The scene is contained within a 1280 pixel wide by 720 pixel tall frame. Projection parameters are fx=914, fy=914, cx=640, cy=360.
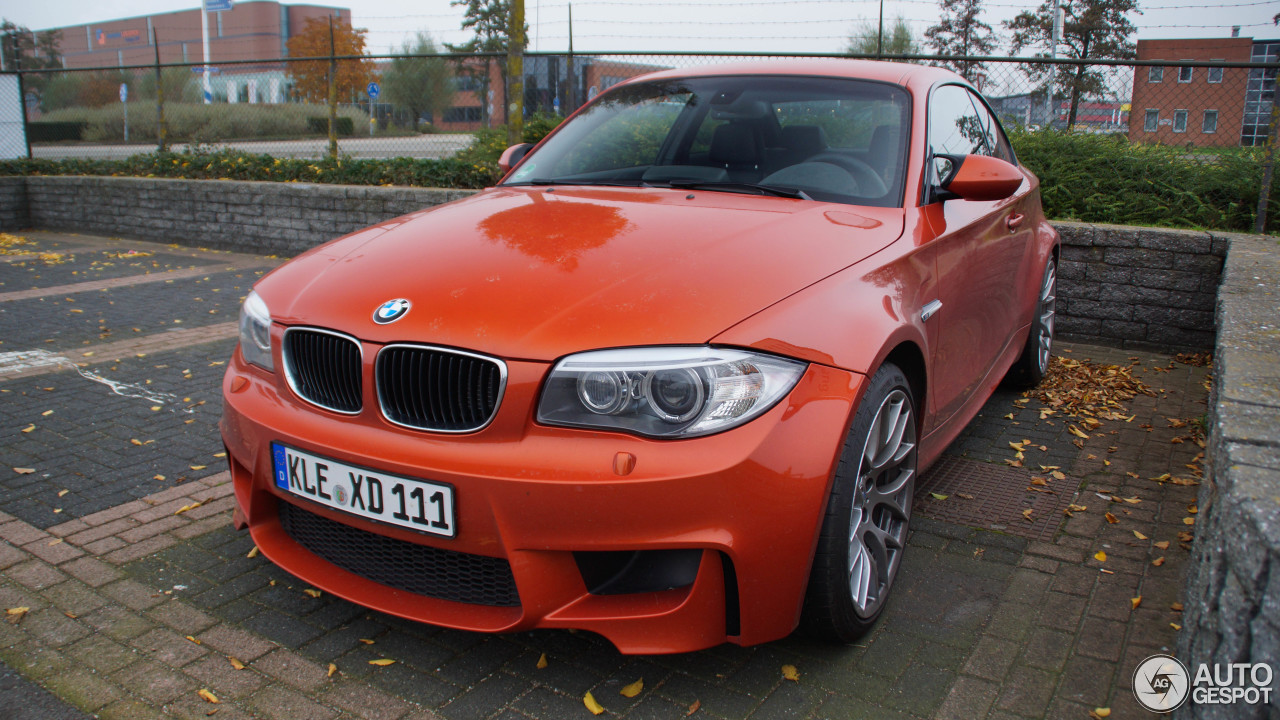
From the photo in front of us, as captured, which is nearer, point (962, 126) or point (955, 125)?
point (955, 125)

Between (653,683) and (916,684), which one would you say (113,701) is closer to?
(653,683)

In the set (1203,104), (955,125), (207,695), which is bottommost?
(207,695)

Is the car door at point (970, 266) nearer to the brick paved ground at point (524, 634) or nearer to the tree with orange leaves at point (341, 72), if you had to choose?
the brick paved ground at point (524, 634)

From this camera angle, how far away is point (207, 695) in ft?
7.45

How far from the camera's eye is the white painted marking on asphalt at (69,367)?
4785 mm

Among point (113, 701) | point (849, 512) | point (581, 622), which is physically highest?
point (849, 512)

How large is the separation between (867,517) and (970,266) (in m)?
1.25

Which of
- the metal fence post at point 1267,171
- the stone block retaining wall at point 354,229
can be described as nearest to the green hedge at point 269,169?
the stone block retaining wall at point 354,229

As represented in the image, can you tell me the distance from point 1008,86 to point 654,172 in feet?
18.9

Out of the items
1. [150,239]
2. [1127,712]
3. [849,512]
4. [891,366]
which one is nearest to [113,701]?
[849,512]

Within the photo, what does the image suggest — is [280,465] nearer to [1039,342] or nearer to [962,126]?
[962,126]

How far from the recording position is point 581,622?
210 centimetres

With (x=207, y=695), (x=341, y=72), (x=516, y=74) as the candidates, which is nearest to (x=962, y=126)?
(x=207, y=695)

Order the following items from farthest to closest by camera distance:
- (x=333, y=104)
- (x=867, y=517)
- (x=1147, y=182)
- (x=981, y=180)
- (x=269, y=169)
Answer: (x=269, y=169)
(x=333, y=104)
(x=1147, y=182)
(x=981, y=180)
(x=867, y=517)
